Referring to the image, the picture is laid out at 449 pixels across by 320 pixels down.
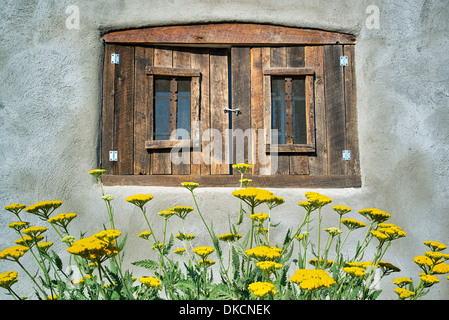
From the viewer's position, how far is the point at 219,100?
3.96m

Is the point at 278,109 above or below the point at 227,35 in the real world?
below

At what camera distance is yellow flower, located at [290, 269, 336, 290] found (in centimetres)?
138

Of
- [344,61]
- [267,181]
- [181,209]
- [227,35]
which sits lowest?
[181,209]

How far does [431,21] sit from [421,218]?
5.90 feet

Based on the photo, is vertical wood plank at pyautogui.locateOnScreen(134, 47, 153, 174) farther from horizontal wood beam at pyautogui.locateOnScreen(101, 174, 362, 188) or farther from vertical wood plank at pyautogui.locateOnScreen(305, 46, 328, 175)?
vertical wood plank at pyautogui.locateOnScreen(305, 46, 328, 175)

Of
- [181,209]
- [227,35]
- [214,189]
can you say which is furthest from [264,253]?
[227,35]

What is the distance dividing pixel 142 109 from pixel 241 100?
0.93 metres

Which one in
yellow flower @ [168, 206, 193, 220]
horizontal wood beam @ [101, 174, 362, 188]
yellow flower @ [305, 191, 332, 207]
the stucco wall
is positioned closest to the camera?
yellow flower @ [305, 191, 332, 207]

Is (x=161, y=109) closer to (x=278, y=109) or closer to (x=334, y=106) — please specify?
(x=278, y=109)

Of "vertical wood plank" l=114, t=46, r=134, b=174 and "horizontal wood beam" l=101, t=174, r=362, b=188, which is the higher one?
"vertical wood plank" l=114, t=46, r=134, b=174

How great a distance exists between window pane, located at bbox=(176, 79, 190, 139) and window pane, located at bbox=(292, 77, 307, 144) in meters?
1.01

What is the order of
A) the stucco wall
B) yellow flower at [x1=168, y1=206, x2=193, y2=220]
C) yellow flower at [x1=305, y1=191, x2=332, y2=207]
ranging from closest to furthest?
yellow flower at [x1=305, y1=191, x2=332, y2=207] < yellow flower at [x1=168, y1=206, x2=193, y2=220] < the stucco wall

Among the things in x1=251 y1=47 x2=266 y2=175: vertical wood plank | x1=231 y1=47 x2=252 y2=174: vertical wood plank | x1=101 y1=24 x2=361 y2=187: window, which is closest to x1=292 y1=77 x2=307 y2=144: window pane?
x1=101 y1=24 x2=361 y2=187: window

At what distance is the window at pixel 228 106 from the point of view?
3.82m
